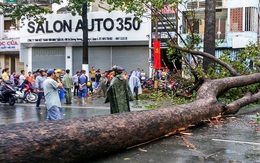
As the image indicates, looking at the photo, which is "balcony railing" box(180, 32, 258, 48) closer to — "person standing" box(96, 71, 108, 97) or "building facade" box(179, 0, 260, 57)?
"building facade" box(179, 0, 260, 57)

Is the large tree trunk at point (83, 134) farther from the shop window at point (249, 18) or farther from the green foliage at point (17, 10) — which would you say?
the shop window at point (249, 18)

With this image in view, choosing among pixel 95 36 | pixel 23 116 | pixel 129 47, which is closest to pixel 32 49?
pixel 95 36

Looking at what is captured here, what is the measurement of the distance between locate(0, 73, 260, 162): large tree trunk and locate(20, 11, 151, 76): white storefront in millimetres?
19705

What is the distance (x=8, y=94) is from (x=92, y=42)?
1317 cm

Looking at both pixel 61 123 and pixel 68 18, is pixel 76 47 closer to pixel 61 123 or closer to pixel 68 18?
pixel 68 18

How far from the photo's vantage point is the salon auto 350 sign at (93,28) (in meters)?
26.2

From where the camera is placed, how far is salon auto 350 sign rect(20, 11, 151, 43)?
85.9 feet

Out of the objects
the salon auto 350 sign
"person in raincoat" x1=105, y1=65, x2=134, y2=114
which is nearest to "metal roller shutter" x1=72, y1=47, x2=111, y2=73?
the salon auto 350 sign

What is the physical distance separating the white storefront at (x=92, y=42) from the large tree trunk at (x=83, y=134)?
776 inches

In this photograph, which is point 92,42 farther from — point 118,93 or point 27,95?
point 118,93

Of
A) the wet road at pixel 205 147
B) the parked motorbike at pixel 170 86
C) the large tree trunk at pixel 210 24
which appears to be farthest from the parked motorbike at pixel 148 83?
the wet road at pixel 205 147

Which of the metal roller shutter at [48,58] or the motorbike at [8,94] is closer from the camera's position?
the motorbike at [8,94]

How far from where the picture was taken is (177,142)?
593 centimetres

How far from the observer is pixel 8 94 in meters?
15.0
